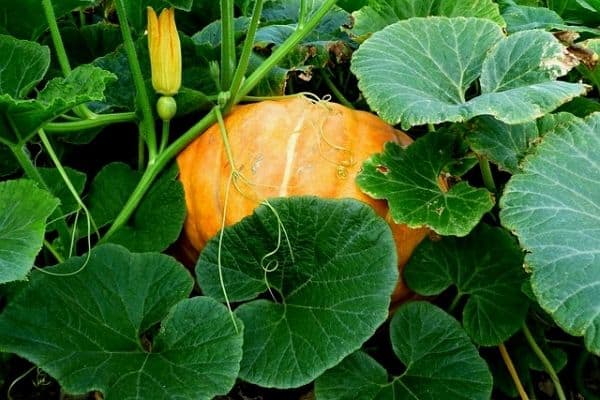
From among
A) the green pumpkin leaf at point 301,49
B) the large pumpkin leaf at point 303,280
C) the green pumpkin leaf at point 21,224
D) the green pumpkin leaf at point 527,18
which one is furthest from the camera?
the green pumpkin leaf at point 527,18

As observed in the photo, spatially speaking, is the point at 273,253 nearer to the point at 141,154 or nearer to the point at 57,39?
the point at 141,154

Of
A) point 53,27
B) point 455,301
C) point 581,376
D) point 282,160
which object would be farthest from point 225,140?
point 581,376

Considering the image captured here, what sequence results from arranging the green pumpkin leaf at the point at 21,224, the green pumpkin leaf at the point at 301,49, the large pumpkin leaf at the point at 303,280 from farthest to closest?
the green pumpkin leaf at the point at 301,49
the large pumpkin leaf at the point at 303,280
the green pumpkin leaf at the point at 21,224

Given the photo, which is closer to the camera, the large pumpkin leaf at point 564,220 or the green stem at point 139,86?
the large pumpkin leaf at point 564,220

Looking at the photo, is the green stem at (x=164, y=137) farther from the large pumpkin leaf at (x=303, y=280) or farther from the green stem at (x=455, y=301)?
the green stem at (x=455, y=301)

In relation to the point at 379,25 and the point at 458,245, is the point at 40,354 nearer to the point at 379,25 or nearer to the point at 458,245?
the point at 458,245

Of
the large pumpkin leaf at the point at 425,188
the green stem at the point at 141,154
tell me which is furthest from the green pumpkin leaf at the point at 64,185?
the large pumpkin leaf at the point at 425,188

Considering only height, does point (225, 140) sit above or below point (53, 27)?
below

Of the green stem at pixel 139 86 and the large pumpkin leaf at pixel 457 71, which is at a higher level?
the large pumpkin leaf at pixel 457 71
